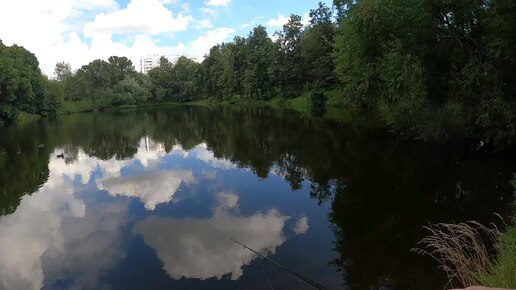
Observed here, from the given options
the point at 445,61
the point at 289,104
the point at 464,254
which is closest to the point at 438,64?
the point at 445,61

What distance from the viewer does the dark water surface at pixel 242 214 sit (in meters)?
10.4

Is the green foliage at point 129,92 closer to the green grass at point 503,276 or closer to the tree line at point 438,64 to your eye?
the tree line at point 438,64

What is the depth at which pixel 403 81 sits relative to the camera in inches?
834

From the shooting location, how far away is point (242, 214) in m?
15.0

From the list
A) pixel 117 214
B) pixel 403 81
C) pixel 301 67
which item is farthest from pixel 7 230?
pixel 301 67

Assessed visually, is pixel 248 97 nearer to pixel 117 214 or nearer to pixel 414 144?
pixel 414 144

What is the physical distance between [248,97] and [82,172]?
78253mm

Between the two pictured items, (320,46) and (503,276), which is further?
(320,46)

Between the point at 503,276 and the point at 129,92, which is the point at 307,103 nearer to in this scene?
the point at 503,276

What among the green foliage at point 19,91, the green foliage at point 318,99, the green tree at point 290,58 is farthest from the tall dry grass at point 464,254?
the green foliage at point 19,91

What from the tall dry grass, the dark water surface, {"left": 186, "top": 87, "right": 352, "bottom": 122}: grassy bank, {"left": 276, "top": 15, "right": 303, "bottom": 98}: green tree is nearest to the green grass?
the tall dry grass

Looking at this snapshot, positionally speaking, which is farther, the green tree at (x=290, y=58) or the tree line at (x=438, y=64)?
the green tree at (x=290, y=58)

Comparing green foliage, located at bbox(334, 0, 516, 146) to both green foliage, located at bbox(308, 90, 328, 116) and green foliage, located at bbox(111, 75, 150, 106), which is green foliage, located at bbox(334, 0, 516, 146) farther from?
green foliage, located at bbox(111, 75, 150, 106)

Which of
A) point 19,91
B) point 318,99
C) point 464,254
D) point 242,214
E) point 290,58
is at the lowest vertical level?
point 242,214
